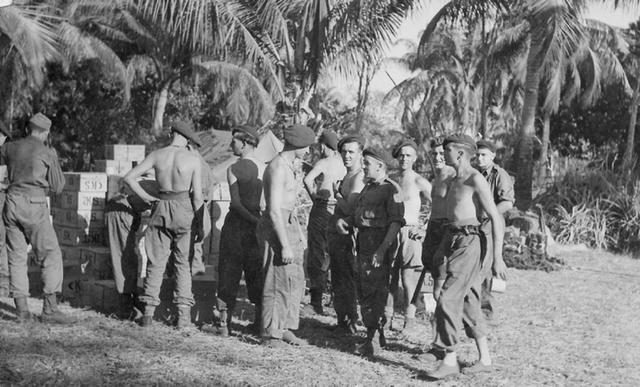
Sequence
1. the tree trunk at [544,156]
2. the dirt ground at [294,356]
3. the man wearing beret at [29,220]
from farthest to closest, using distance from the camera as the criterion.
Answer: the tree trunk at [544,156], the man wearing beret at [29,220], the dirt ground at [294,356]

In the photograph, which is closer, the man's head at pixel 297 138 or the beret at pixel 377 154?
the man's head at pixel 297 138

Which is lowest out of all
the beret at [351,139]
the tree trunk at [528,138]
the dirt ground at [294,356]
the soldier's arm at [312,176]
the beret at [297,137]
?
the dirt ground at [294,356]

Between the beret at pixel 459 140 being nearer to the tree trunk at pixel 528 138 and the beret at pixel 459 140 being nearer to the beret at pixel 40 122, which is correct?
the beret at pixel 40 122

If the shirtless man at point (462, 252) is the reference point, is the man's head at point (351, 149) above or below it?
above

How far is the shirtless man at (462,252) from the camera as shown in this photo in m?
5.92

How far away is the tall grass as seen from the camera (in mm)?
15938

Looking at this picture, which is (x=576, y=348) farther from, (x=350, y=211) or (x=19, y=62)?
(x=19, y=62)

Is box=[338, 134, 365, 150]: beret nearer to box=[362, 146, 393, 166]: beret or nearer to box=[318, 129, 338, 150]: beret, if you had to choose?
box=[362, 146, 393, 166]: beret

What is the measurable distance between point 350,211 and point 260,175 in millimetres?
864

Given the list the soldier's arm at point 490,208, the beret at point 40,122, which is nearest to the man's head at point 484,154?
the soldier's arm at point 490,208

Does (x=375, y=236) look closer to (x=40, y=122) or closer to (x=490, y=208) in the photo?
(x=490, y=208)

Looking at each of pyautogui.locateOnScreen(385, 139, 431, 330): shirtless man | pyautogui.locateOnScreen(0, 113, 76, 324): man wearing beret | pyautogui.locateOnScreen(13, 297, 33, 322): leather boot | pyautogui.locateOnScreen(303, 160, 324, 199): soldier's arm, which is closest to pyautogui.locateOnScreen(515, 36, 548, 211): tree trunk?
pyautogui.locateOnScreen(303, 160, 324, 199): soldier's arm

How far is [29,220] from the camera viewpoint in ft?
24.0

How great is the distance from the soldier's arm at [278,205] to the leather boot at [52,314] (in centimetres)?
218
